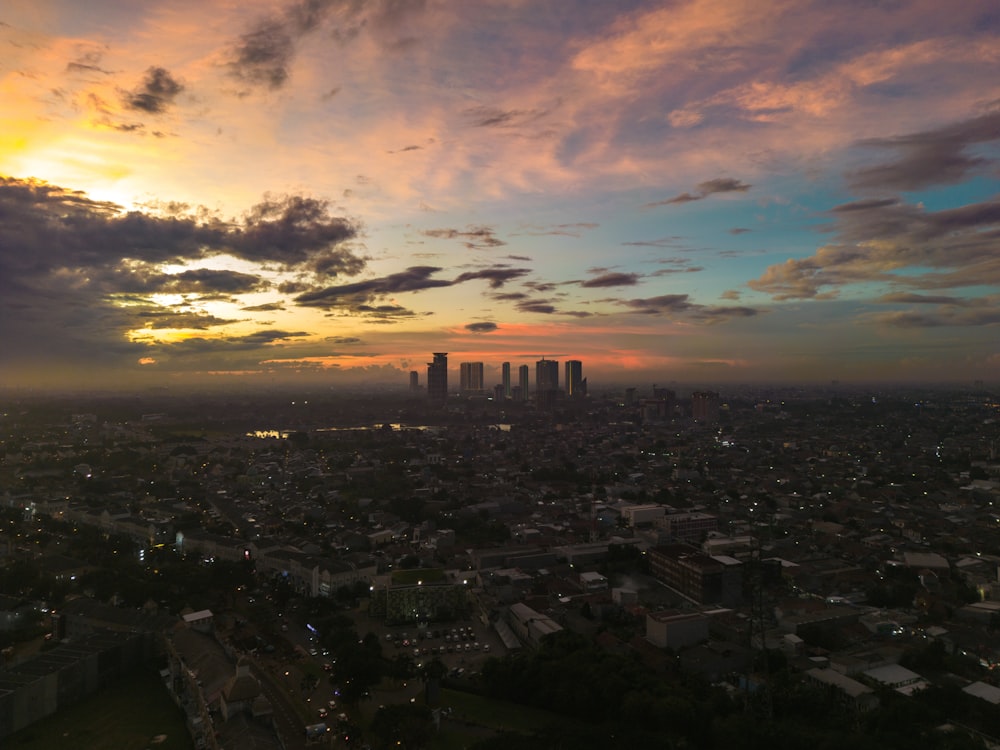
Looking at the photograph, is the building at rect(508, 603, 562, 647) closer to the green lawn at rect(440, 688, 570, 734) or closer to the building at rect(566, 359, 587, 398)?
the green lawn at rect(440, 688, 570, 734)

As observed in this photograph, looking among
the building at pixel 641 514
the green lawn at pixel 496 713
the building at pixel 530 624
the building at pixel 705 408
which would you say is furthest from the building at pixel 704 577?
the building at pixel 705 408

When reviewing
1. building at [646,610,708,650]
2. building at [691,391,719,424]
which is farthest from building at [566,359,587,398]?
building at [646,610,708,650]

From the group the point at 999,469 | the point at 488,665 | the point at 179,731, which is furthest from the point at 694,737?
the point at 999,469

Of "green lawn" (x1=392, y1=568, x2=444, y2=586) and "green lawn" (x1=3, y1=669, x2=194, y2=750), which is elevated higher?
"green lawn" (x1=392, y1=568, x2=444, y2=586)

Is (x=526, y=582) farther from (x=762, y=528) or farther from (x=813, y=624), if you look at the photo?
(x=762, y=528)

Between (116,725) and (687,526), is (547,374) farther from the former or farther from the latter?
(116,725)

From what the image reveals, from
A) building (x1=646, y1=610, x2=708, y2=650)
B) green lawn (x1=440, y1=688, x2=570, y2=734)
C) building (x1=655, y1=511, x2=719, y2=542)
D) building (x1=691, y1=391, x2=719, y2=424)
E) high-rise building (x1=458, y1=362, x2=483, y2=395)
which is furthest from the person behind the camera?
high-rise building (x1=458, y1=362, x2=483, y2=395)

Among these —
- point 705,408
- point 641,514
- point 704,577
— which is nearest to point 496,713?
point 704,577
